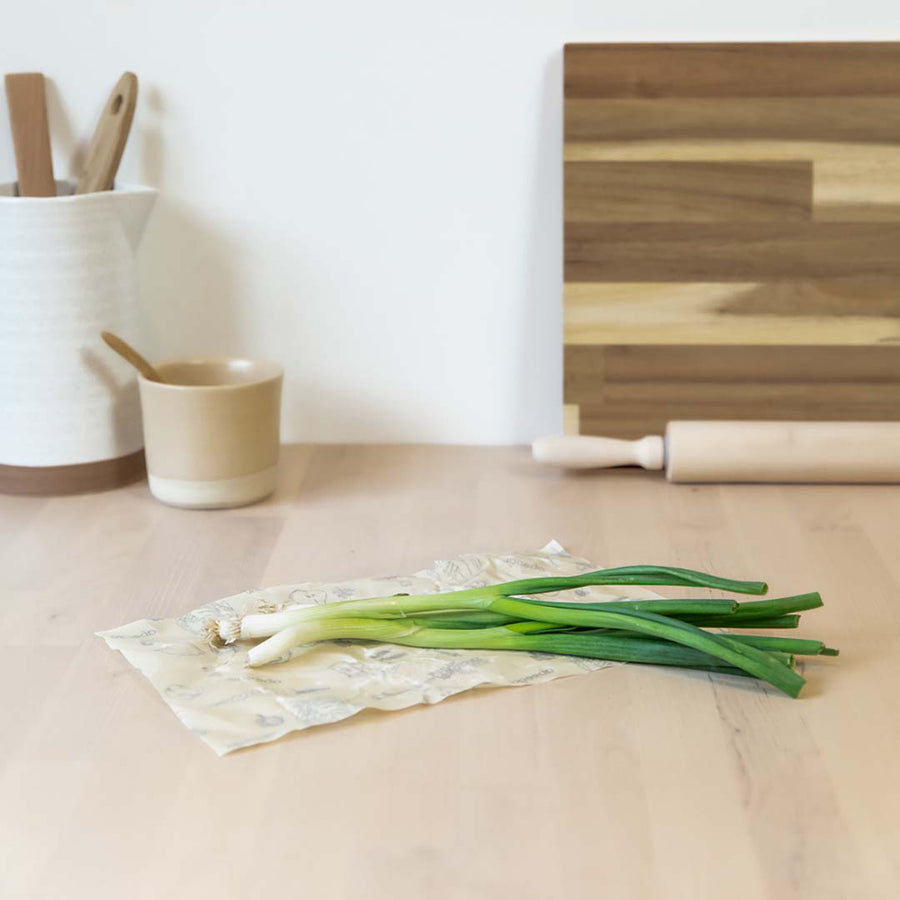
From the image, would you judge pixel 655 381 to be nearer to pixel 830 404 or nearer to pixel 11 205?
pixel 830 404

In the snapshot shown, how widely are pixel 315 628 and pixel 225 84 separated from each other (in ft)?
1.98

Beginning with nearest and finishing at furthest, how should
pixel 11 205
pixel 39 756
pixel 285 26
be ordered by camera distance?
1. pixel 39 756
2. pixel 11 205
3. pixel 285 26

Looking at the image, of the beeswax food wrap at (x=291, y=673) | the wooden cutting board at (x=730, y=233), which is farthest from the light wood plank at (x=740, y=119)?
the beeswax food wrap at (x=291, y=673)

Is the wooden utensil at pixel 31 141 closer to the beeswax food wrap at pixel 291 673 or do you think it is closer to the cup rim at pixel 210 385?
the cup rim at pixel 210 385

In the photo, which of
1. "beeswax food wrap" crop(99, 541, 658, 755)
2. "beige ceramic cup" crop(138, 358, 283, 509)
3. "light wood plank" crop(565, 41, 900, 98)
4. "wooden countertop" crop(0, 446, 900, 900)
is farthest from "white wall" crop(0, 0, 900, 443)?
"beeswax food wrap" crop(99, 541, 658, 755)

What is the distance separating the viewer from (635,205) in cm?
126

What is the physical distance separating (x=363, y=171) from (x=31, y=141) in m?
0.30

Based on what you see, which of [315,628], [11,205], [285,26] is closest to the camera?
[315,628]

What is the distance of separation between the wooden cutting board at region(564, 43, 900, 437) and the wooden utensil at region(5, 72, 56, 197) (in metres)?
0.46

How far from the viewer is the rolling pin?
121 cm

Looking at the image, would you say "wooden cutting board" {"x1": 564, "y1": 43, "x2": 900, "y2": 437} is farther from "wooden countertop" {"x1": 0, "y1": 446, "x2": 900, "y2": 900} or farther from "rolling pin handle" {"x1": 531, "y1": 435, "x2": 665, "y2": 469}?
"wooden countertop" {"x1": 0, "y1": 446, "x2": 900, "y2": 900}

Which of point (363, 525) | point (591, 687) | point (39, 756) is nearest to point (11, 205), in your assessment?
point (363, 525)

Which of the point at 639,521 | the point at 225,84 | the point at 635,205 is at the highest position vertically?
the point at 225,84

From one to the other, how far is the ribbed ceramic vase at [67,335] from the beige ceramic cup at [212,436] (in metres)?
0.05
